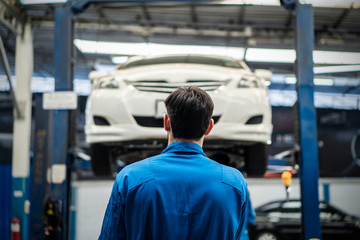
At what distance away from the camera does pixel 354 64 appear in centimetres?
880

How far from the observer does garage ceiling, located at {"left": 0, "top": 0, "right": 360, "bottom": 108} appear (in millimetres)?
7176

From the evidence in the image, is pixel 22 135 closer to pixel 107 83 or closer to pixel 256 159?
pixel 107 83

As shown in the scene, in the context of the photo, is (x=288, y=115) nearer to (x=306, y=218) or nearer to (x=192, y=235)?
(x=306, y=218)

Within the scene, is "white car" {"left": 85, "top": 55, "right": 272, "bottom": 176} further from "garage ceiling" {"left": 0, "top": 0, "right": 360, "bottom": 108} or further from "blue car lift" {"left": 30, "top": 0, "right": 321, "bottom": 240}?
"garage ceiling" {"left": 0, "top": 0, "right": 360, "bottom": 108}

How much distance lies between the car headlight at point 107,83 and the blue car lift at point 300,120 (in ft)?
0.79

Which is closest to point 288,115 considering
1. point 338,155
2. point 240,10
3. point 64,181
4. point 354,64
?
point 338,155

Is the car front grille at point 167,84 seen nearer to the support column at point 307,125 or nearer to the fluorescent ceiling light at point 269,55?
the support column at point 307,125

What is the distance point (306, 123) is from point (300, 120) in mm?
51

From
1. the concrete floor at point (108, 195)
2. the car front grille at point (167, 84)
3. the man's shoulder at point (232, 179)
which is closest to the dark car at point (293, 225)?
the concrete floor at point (108, 195)

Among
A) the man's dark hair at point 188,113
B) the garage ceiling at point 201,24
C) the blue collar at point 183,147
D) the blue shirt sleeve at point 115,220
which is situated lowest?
the blue shirt sleeve at point 115,220

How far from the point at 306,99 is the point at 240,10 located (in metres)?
5.23

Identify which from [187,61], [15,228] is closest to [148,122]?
[187,61]

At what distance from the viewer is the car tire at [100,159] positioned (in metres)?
2.97

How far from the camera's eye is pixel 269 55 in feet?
29.1
